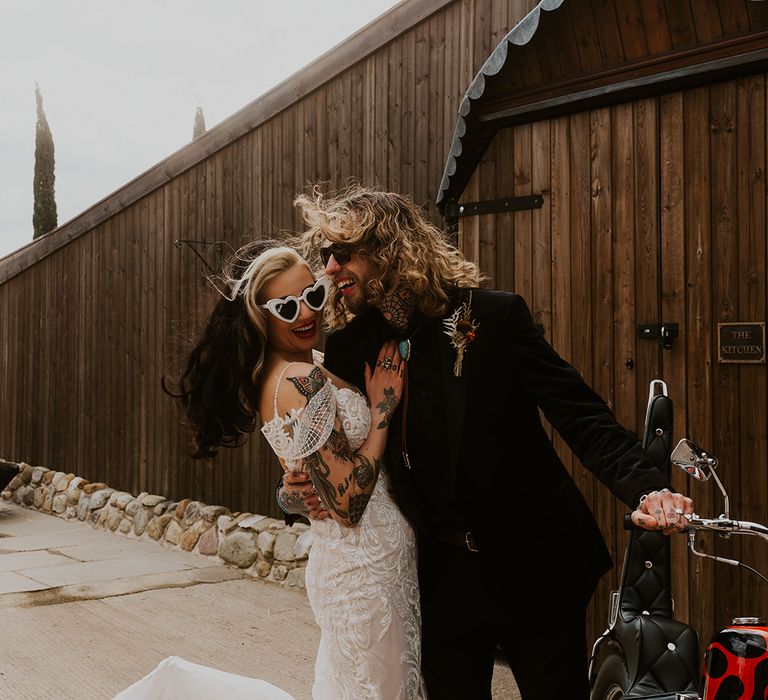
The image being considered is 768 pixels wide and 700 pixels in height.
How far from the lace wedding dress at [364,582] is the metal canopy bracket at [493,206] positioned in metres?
Answer: 2.53

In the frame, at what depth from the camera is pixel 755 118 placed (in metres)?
3.85

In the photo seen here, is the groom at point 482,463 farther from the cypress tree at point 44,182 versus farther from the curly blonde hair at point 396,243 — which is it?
the cypress tree at point 44,182

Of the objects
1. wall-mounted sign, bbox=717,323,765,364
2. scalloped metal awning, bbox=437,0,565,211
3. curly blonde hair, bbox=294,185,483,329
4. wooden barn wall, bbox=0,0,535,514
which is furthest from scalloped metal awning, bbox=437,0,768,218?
curly blonde hair, bbox=294,185,483,329

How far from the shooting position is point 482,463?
226cm

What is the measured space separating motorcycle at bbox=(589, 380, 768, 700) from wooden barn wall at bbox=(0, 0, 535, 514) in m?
1.52

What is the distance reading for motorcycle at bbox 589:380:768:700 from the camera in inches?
74.0

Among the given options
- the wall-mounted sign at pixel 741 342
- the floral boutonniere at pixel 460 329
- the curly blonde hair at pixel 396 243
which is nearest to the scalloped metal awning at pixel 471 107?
the wall-mounted sign at pixel 741 342

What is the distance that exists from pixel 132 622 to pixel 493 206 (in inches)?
141

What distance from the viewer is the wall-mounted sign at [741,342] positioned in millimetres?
3840

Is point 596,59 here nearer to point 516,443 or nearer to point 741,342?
point 741,342

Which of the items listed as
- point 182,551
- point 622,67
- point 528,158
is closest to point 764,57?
point 622,67

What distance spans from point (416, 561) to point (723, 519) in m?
0.86

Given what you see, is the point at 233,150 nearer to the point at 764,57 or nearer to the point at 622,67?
the point at 622,67

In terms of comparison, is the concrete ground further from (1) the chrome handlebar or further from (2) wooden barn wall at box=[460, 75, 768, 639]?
(1) the chrome handlebar
